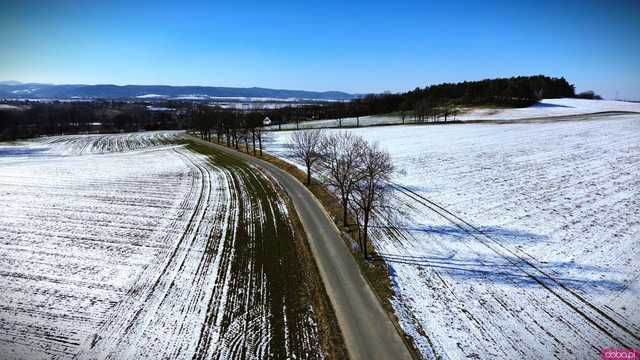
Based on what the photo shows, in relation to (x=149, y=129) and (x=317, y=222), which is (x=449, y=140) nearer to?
(x=317, y=222)

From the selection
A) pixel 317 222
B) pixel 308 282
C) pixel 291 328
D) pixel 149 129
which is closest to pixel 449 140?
pixel 317 222

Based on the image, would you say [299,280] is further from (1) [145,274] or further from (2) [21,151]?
(2) [21,151]

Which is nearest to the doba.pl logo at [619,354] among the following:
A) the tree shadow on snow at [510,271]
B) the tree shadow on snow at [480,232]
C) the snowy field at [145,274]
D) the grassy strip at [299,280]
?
the tree shadow on snow at [510,271]

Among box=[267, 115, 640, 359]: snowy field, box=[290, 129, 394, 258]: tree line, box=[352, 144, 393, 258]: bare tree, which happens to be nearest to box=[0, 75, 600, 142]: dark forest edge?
box=[267, 115, 640, 359]: snowy field

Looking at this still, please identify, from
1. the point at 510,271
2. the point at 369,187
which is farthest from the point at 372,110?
the point at 510,271

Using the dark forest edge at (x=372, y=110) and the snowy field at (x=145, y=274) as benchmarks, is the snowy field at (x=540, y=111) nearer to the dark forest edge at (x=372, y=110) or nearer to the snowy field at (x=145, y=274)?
the dark forest edge at (x=372, y=110)

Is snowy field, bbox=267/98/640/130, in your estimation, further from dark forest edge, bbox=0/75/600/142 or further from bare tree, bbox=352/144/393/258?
bare tree, bbox=352/144/393/258
